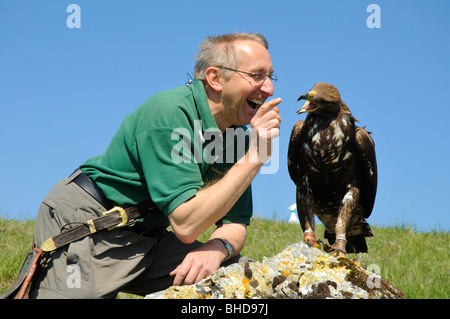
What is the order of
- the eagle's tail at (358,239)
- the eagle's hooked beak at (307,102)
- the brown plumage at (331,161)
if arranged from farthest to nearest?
the eagle's tail at (358,239) → the brown plumage at (331,161) → the eagle's hooked beak at (307,102)

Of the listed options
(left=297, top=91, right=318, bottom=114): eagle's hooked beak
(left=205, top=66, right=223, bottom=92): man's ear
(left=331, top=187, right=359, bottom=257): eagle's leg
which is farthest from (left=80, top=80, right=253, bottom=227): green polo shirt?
(left=331, top=187, right=359, bottom=257): eagle's leg

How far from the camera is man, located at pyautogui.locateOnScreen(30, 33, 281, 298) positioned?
3406mm

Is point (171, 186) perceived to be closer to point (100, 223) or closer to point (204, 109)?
point (100, 223)

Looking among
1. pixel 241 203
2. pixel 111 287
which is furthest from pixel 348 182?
pixel 111 287

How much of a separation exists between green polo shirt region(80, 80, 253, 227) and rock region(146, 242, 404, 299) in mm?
590

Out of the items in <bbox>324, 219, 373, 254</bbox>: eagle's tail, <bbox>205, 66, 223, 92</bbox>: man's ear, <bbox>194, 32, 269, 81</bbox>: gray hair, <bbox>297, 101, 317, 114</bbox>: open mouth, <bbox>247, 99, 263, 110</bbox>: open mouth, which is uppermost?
<bbox>194, 32, 269, 81</bbox>: gray hair

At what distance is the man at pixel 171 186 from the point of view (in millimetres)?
3406

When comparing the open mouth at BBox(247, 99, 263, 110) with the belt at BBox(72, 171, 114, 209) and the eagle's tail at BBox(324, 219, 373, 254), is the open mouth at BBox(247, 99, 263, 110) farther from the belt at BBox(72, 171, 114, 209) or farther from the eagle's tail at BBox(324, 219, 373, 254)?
the eagle's tail at BBox(324, 219, 373, 254)

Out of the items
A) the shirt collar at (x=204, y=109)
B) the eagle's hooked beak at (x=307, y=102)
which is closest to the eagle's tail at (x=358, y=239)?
the eagle's hooked beak at (x=307, y=102)

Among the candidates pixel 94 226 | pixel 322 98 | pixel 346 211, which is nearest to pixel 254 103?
pixel 322 98

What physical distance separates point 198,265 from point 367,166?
2236 mm

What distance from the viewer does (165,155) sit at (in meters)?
3.44

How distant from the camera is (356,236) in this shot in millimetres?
5691

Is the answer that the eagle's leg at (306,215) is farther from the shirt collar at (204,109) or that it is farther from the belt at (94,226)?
the belt at (94,226)
